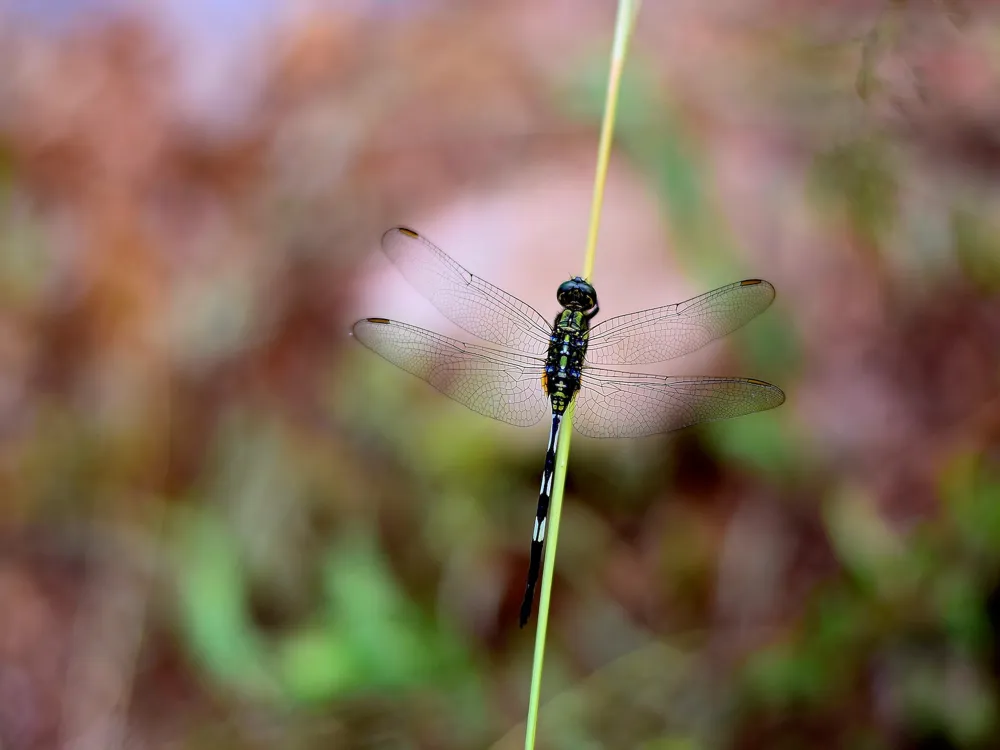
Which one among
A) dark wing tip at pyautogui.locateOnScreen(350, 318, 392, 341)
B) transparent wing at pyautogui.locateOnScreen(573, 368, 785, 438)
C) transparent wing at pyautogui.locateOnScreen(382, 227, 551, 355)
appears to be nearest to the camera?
transparent wing at pyautogui.locateOnScreen(573, 368, 785, 438)

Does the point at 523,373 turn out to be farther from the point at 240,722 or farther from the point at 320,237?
the point at 320,237

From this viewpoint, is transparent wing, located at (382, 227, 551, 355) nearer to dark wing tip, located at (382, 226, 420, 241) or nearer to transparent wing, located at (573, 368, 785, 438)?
dark wing tip, located at (382, 226, 420, 241)

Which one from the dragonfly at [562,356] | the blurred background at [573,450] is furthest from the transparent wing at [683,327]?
the blurred background at [573,450]

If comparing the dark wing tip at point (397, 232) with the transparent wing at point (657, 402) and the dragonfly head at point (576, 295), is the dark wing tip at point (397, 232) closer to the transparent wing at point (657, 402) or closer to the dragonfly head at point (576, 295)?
the dragonfly head at point (576, 295)

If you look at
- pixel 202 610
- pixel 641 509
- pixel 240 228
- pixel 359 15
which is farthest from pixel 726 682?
pixel 359 15

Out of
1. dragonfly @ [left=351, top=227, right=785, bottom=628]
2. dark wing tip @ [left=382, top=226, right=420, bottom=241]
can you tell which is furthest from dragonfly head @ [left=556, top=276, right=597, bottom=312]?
dark wing tip @ [left=382, top=226, right=420, bottom=241]

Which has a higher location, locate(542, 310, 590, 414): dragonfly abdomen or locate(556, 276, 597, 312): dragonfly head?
locate(556, 276, 597, 312): dragonfly head

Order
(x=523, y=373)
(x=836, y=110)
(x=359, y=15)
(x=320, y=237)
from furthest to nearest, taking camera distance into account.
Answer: (x=359, y=15) → (x=320, y=237) → (x=836, y=110) → (x=523, y=373)
